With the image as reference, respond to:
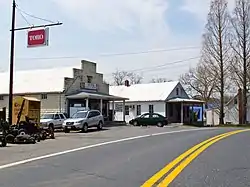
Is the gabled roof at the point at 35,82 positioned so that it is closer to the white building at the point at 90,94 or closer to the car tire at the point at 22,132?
the white building at the point at 90,94

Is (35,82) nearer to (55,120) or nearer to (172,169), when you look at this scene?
(55,120)

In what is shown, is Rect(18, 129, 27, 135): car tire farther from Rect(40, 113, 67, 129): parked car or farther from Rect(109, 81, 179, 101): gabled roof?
Rect(109, 81, 179, 101): gabled roof

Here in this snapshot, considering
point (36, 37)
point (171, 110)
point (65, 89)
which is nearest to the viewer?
point (36, 37)

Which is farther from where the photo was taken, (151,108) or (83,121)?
(151,108)

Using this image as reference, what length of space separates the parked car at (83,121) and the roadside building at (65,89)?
584cm

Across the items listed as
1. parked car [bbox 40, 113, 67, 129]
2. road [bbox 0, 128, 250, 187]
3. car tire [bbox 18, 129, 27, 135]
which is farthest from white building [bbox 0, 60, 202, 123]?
road [bbox 0, 128, 250, 187]

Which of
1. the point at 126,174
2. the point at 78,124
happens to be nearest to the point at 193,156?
the point at 126,174

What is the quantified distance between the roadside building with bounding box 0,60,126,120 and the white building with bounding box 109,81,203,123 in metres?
6.87

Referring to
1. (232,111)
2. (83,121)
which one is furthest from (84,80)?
(232,111)

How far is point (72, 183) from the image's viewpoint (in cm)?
964

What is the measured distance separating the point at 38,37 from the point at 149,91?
1213 inches

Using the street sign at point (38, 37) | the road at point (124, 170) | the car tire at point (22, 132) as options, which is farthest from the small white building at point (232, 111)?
the road at point (124, 170)

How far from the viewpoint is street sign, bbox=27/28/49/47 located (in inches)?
1059

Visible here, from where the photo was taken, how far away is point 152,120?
151ft
